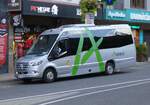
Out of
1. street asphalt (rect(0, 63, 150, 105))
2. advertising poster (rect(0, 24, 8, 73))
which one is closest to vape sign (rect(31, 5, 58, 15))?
advertising poster (rect(0, 24, 8, 73))

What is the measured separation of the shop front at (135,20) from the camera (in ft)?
118

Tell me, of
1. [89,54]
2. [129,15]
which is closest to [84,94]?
[89,54]

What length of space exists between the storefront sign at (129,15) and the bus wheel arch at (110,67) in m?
8.42

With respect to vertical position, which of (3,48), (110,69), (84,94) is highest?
(3,48)

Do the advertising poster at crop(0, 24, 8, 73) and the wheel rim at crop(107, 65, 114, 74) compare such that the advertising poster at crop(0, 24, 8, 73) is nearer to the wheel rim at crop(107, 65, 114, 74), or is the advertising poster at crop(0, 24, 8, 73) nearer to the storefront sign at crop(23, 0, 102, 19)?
the storefront sign at crop(23, 0, 102, 19)

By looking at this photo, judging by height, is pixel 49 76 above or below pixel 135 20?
below

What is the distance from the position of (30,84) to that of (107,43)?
516 centimetres

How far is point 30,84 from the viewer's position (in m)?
23.5

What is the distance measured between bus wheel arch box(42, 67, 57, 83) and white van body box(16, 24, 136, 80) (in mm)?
96

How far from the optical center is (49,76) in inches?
931

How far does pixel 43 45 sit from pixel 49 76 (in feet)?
5.28

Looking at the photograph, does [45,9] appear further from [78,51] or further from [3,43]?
[78,51]

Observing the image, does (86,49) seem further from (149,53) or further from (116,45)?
(149,53)

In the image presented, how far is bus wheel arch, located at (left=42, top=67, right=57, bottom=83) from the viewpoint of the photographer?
23484 millimetres
